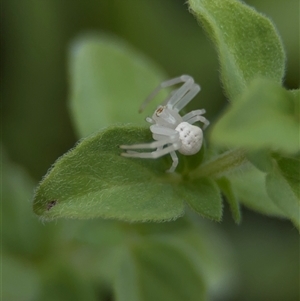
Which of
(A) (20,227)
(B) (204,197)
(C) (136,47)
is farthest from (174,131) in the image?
(C) (136,47)

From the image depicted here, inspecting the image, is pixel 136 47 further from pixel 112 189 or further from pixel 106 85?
pixel 112 189

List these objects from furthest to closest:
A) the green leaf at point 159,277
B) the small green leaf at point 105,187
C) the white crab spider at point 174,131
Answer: the green leaf at point 159,277 < the white crab spider at point 174,131 < the small green leaf at point 105,187

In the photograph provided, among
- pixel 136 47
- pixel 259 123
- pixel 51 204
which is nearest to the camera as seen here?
pixel 259 123

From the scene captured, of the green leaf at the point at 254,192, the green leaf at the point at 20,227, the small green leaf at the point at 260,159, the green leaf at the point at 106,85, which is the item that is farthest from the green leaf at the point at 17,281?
the small green leaf at the point at 260,159

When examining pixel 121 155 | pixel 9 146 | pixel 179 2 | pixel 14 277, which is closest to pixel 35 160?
pixel 9 146

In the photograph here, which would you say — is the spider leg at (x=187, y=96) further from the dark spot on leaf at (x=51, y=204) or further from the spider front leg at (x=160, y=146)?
the dark spot on leaf at (x=51, y=204)

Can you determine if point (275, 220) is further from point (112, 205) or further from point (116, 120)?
point (112, 205)
